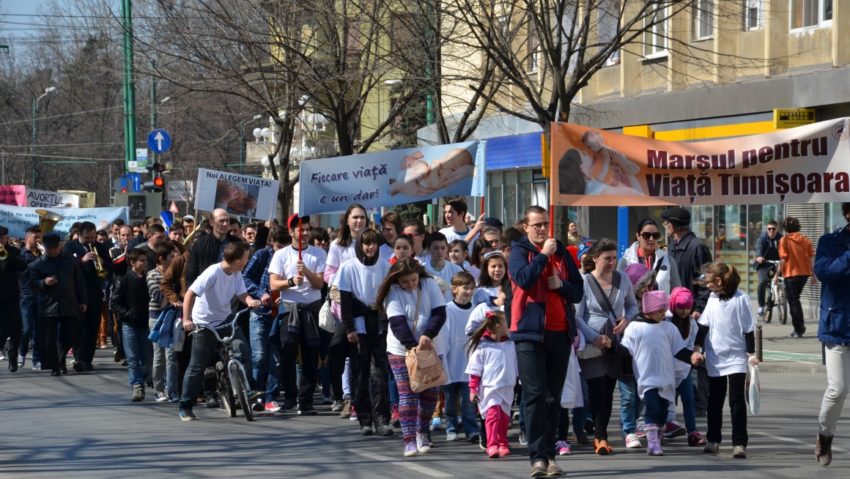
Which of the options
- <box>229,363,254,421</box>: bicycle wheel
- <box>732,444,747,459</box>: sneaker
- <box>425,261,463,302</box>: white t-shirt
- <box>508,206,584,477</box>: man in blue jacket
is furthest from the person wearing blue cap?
<box>732,444,747,459</box>: sneaker

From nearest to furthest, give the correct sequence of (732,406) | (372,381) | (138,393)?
(732,406) < (372,381) < (138,393)

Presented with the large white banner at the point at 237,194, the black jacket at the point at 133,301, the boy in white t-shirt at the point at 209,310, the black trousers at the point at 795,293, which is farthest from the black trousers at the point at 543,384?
the black trousers at the point at 795,293

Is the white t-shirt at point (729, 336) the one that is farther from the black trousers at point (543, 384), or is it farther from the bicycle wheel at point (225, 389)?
the bicycle wheel at point (225, 389)

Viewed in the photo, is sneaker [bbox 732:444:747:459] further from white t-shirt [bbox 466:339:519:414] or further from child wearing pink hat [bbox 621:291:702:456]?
white t-shirt [bbox 466:339:519:414]

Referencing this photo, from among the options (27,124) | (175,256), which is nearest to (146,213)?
(175,256)

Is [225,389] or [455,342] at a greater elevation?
[455,342]

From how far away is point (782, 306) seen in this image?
2298 cm

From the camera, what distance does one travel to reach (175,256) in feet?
46.7

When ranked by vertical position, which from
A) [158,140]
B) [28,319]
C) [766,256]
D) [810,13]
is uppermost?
[810,13]

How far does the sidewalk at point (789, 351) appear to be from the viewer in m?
16.9

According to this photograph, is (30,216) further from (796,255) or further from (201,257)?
(796,255)

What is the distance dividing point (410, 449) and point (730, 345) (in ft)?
8.25

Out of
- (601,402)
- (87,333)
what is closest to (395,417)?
(601,402)

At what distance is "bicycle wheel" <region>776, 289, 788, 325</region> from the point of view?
22.7 metres
